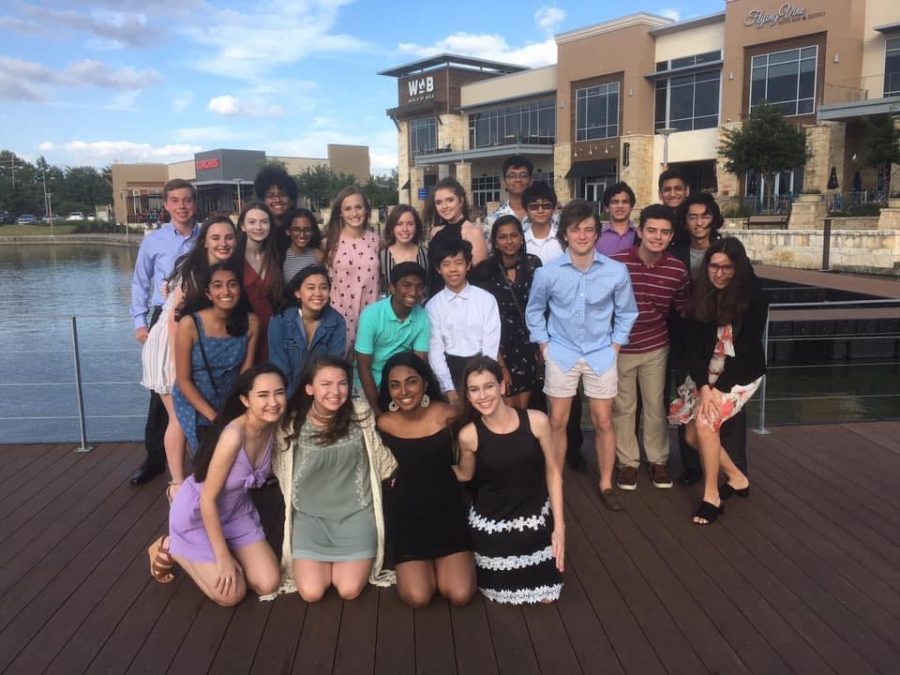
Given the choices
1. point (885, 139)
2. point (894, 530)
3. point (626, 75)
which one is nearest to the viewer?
point (894, 530)

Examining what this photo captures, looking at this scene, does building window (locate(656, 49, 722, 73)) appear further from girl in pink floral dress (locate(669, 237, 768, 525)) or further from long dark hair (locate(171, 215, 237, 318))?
long dark hair (locate(171, 215, 237, 318))

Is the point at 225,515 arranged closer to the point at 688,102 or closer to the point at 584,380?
the point at 584,380

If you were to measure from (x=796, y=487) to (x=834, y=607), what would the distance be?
1.43 metres

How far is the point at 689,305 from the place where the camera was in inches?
155

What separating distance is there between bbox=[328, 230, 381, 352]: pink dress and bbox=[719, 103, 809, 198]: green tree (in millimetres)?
24080

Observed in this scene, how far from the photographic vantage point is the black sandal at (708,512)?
3.84 metres

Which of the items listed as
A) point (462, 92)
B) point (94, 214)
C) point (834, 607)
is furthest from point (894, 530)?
point (94, 214)

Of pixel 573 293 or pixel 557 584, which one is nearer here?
pixel 557 584

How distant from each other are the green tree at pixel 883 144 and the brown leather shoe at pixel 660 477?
2108 cm

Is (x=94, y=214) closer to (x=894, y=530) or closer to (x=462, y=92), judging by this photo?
(x=462, y=92)

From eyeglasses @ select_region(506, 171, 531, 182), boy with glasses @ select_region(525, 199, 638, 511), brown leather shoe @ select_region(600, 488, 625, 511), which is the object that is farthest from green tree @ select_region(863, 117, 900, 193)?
brown leather shoe @ select_region(600, 488, 625, 511)

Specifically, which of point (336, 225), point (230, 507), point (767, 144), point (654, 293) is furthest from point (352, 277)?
point (767, 144)

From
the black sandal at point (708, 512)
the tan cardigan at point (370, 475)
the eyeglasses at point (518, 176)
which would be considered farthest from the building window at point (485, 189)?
the tan cardigan at point (370, 475)

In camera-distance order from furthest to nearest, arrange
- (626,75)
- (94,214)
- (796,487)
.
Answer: (94,214), (626,75), (796,487)
